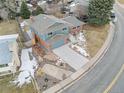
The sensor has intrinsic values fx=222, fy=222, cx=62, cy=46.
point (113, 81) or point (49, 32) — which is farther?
point (49, 32)

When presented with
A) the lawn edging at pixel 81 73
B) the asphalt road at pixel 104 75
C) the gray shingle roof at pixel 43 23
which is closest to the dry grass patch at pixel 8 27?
the gray shingle roof at pixel 43 23

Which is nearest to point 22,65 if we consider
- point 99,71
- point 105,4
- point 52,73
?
point 52,73

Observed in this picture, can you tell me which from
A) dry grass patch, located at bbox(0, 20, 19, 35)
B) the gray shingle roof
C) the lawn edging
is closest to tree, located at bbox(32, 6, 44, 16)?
dry grass patch, located at bbox(0, 20, 19, 35)

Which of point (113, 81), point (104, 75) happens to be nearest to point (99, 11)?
point (104, 75)

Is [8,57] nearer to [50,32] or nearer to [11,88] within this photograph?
[11,88]

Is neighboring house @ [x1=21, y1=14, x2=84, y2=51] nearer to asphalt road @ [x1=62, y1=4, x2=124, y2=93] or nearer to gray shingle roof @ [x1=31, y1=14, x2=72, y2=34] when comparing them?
gray shingle roof @ [x1=31, y1=14, x2=72, y2=34]

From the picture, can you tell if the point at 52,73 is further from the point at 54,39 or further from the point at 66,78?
the point at 54,39

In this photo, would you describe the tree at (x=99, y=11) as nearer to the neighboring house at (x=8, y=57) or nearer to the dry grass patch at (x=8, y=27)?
the dry grass patch at (x=8, y=27)
